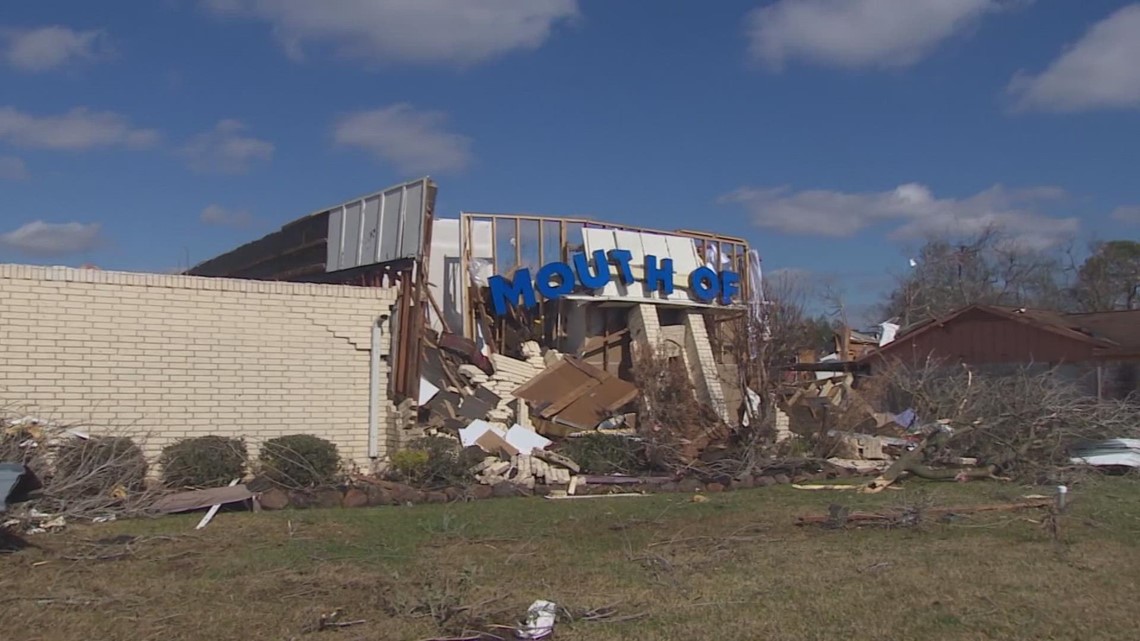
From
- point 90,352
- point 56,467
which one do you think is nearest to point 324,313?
point 90,352

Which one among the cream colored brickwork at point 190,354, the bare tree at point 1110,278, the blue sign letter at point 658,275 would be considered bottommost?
the cream colored brickwork at point 190,354

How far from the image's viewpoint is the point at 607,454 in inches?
633

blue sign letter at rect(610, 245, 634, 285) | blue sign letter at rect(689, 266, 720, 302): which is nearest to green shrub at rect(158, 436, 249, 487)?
blue sign letter at rect(610, 245, 634, 285)

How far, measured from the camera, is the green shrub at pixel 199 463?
43.3 ft

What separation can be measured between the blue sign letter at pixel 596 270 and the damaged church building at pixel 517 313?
1.2 inches

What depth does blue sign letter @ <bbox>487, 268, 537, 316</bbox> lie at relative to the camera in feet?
72.2

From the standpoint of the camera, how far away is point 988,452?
53.9 ft

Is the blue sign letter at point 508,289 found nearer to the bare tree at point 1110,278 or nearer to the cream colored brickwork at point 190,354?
the cream colored brickwork at point 190,354

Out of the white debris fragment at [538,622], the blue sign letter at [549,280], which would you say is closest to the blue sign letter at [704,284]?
the blue sign letter at [549,280]

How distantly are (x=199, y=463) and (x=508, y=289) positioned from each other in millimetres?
9753

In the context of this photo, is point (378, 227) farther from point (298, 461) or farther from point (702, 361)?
point (702, 361)

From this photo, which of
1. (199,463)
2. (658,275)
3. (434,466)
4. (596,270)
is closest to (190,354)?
(199,463)

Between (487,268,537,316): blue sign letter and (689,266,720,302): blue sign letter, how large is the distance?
4.22 m

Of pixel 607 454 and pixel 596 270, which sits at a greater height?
pixel 596 270
